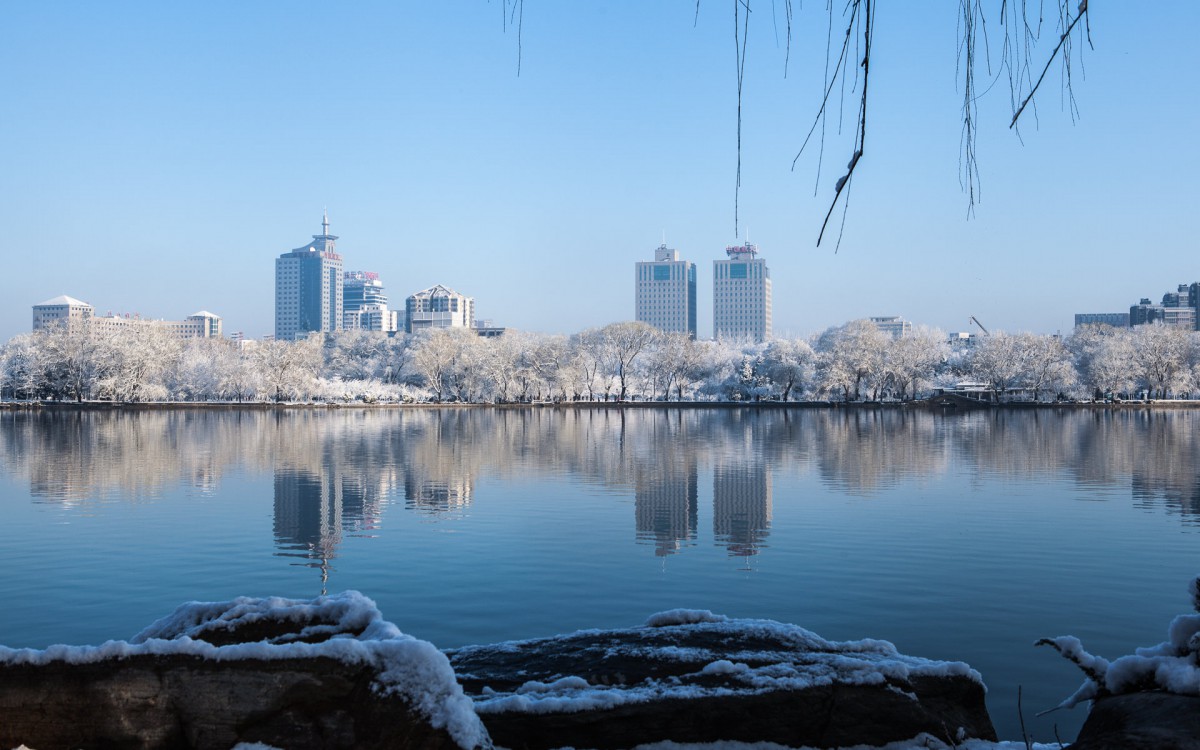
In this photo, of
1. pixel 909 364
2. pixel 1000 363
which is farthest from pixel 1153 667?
pixel 1000 363

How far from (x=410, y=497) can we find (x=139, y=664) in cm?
1896

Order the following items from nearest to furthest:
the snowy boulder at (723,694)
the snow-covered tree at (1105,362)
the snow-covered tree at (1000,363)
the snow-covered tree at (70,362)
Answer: the snowy boulder at (723,694), the snow-covered tree at (70,362), the snow-covered tree at (1105,362), the snow-covered tree at (1000,363)

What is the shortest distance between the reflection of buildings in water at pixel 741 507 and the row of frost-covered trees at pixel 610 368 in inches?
2650

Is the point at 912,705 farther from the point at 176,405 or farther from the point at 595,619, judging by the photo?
the point at 176,405

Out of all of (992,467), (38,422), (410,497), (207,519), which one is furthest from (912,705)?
(38,422)

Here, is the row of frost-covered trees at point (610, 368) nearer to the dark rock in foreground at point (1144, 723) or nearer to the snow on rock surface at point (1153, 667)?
the snow on rock surface at point (1153, 667)

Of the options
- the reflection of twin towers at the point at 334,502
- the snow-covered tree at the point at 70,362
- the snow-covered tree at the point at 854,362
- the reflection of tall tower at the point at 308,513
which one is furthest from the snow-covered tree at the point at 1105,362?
the snow-covered tree at the point at 70,362

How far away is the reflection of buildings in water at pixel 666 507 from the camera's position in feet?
54.3

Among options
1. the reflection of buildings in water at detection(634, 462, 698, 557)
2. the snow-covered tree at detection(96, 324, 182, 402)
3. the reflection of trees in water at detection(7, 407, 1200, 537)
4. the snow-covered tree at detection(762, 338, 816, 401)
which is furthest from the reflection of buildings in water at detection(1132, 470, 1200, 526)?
the snow-covered tree at detection(96, 324, 182, 402)

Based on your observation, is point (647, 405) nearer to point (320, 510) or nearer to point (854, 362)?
point (854, 362)

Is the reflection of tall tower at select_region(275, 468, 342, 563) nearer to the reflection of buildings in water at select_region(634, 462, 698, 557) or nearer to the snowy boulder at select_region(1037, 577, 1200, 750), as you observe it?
the reflection of buildings in water at select_region(634, 462, 698, 557)

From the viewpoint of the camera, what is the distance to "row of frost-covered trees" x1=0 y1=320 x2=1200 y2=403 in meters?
90.8

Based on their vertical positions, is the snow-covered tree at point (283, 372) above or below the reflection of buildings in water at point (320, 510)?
above

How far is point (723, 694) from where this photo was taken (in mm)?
4371
